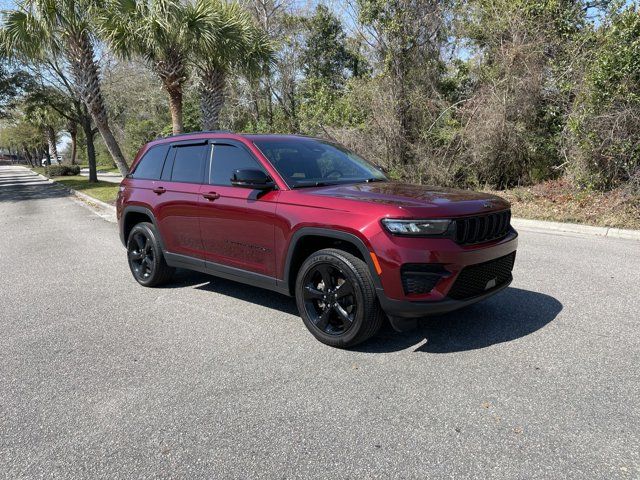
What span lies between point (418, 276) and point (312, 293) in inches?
37.5

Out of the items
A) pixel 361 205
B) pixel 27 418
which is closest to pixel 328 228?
pixel 361 205

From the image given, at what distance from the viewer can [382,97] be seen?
1403 cm

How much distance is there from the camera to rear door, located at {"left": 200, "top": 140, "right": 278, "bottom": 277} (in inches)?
164

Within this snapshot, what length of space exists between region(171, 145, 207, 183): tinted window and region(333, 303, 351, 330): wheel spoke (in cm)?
214

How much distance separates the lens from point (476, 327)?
4.16 meters

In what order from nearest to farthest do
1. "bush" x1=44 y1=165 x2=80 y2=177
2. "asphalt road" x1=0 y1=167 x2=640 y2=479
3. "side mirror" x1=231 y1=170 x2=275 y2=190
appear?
"asphalt road" x1=0 y1=167 x2=640 y2=479 → "side mirror" x1=231 y1=170 x2=275 y2=190 → "bush" x1=44 y1=165 x2=80 y2=177

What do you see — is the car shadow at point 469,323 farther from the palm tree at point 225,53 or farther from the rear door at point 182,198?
the palm tree at point 225,53

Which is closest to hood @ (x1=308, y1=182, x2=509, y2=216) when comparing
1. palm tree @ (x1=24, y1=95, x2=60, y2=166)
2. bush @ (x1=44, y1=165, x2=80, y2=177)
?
palm tree @ (x1=24, y1=95, x2=60, y2=166)

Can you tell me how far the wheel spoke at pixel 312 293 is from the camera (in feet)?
12.6

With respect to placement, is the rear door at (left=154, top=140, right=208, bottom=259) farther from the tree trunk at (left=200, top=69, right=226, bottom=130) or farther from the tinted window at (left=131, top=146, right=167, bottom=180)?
the tree trunk at (left=200, top=69, right=226, bottom=130)

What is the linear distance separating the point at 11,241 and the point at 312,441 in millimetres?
9158

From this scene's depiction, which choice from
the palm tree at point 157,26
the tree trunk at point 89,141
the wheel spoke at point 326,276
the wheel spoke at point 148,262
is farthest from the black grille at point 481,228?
the tree trunk at point 89,141

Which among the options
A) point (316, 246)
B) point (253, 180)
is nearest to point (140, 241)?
point (253, 180)

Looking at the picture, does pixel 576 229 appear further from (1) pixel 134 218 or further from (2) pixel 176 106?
(2) pixel 176 106
